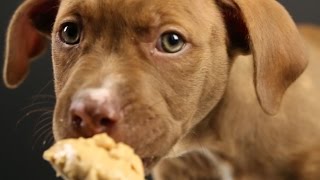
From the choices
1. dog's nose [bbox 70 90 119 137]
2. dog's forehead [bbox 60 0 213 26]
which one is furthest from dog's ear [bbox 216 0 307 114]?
→ dog's nose [bbox 70 90 119 137]

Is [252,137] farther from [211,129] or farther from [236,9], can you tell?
[236,9]

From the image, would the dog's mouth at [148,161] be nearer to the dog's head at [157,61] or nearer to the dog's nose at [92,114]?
the dog's head at [157,61]

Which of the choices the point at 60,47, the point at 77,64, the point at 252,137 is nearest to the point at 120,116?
the point at 77,64

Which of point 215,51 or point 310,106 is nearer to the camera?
point 215,51

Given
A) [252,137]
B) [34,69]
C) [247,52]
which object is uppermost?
[247,52]

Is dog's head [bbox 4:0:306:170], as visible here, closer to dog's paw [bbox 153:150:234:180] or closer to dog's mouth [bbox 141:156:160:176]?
dog's mouth [bbox 141:156:160:176]

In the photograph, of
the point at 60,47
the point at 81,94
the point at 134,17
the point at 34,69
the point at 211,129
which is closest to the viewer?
the point at 81,94
